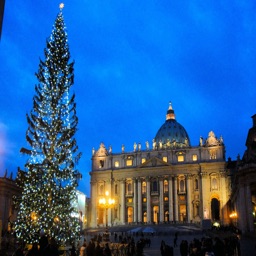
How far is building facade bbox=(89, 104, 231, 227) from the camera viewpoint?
78.4 m

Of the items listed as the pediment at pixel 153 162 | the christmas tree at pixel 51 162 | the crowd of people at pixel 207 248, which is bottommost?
the crowd of people at pixel 207 248

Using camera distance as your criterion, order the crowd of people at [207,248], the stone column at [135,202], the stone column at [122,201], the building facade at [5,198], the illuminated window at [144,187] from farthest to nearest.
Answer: the illuminated window at [144,187], the stone column at [122,201], the stone column at [135,202], the building facade at [5,198], the crowd of people at [207,248]

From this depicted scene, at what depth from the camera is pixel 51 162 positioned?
23328 millimetres

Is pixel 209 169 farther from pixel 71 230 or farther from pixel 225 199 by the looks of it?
pixel 71 230

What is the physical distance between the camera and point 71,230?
75.8 feet

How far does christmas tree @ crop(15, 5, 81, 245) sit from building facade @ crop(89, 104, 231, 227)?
53278 mm

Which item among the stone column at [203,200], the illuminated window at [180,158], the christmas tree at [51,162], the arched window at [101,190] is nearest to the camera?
the christmas tree at [51,162]

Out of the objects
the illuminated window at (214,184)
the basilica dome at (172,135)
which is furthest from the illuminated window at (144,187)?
the basilica dome at (172,135)

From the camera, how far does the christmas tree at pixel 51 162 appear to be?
22.4 metres

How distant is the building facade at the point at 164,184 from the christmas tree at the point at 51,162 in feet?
175

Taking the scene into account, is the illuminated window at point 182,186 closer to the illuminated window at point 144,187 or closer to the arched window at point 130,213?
the illuminated window at point 144,187

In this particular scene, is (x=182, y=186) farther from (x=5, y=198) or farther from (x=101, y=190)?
(x=5, y=198)

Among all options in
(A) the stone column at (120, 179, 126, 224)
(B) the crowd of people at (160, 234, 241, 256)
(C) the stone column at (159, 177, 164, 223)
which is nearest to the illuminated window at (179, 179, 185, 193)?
(C) the stone column at (159, 177, 164, 223)

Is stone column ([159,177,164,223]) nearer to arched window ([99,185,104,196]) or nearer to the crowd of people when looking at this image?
arched window ([99,185,104,196])
